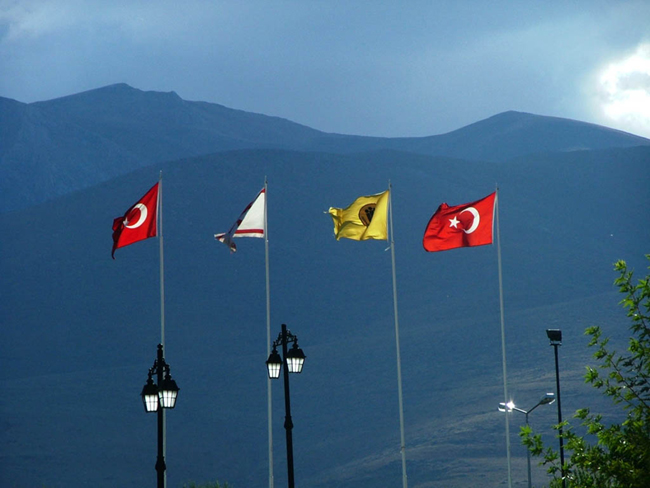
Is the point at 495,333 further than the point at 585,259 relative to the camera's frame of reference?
No

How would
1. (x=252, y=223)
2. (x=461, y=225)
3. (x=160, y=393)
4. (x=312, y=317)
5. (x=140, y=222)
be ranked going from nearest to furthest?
(x=160, y=393) < (x=140, y=222) < (x=461, y=225) < (x=252, y=223) < (x=312, y=317)

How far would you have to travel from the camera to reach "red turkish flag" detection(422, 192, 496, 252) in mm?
22656

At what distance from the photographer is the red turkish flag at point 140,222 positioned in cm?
2236

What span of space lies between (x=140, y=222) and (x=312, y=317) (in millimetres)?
81421

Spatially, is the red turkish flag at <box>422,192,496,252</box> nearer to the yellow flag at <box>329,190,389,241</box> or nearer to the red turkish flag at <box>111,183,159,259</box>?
Result: the yellow flag at <box>329,190,389,241</box>

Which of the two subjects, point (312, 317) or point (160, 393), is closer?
point (160, 393)

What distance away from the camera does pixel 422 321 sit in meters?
97.2

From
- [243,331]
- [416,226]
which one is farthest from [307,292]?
[416,226]

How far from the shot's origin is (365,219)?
77.3 feet

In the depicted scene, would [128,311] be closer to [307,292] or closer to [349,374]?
[307,292]

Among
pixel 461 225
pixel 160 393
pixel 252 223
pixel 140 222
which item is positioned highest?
pixel 252 223

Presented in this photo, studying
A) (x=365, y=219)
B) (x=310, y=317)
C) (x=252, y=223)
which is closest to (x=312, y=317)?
(x=310, y=317)

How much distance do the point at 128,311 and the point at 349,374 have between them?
31.4 metres

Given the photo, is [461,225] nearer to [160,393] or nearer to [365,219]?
[365,219]
